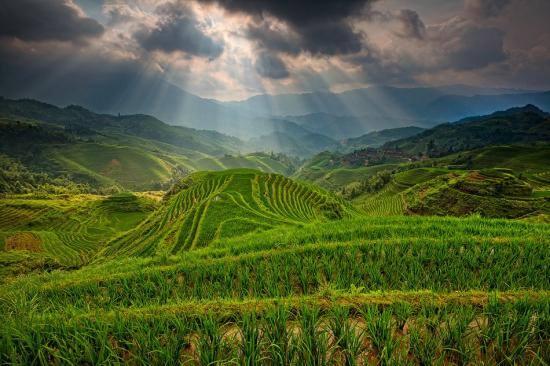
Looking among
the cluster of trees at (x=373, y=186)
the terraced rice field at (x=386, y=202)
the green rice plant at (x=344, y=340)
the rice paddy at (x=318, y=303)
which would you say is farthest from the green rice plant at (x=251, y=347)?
the cluster of trees at (x=373, y=186)

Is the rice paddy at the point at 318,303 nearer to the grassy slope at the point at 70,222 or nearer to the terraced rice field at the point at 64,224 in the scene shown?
the grassy slope at the point at 70,222

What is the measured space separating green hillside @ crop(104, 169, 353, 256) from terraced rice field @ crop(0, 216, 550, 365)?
653 centimetres

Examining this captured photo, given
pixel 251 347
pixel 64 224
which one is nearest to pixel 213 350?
pixel 251 347

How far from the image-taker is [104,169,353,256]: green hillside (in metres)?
30.0

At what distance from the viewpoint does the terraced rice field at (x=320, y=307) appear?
3.69 metres

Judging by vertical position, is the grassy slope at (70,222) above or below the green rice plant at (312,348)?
below

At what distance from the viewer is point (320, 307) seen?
4922mm

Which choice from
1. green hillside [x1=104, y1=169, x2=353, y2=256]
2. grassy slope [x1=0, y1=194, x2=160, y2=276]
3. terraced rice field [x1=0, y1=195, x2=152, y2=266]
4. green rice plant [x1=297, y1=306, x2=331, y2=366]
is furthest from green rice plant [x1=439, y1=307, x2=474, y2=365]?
terraced rice field [x1=0, y1=195, x2=152, y2=266]

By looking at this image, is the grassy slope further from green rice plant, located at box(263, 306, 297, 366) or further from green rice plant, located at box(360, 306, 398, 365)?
green rice plant, located at box(360, 306, 398, 365)

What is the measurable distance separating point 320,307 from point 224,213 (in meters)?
30.7

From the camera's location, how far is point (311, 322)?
4.22 meters

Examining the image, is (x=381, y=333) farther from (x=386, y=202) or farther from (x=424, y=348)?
(x=386, y=202)

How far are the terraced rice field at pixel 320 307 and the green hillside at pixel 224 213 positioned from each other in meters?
6.53

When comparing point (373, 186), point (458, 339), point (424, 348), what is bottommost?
point (424, 348)
